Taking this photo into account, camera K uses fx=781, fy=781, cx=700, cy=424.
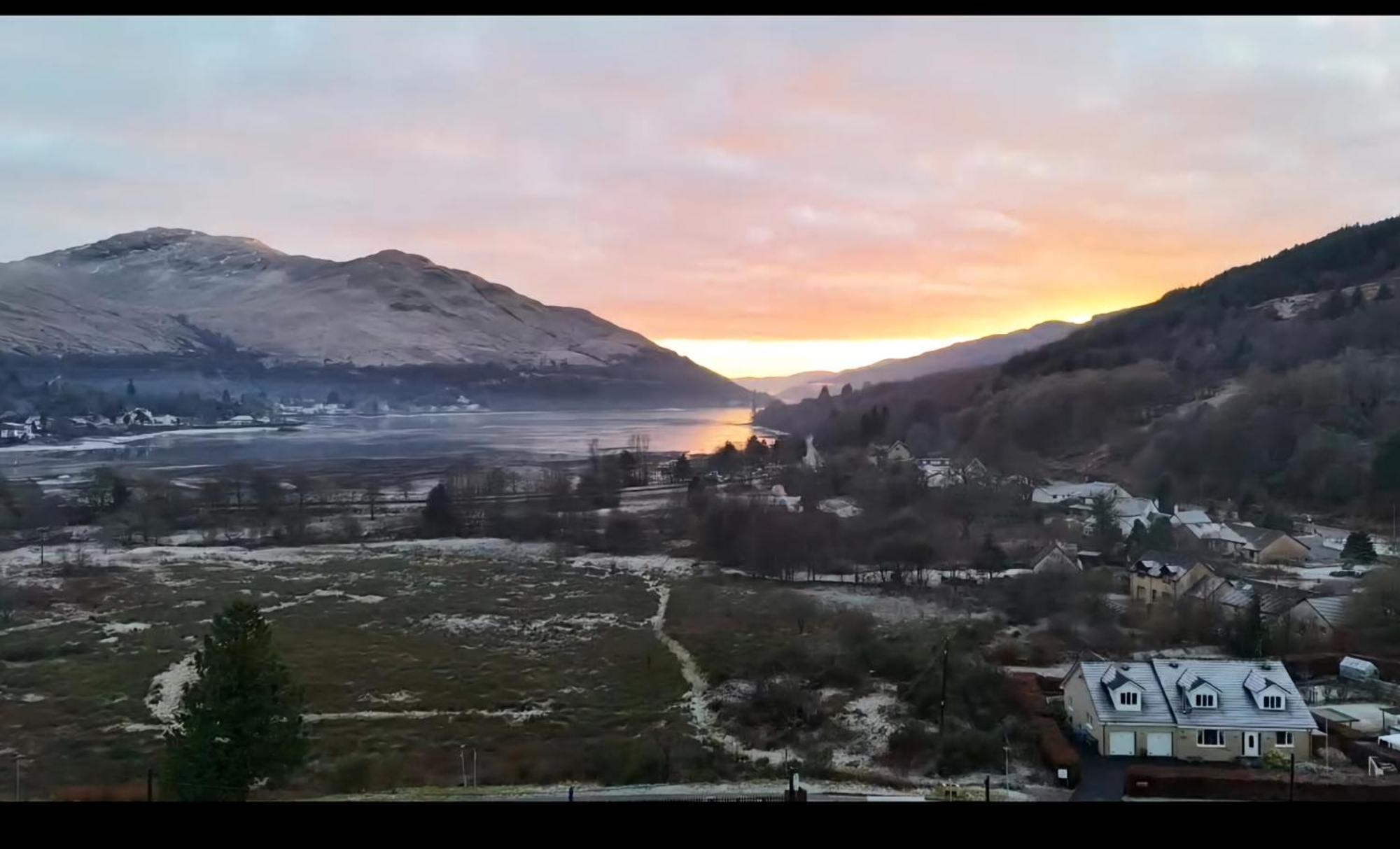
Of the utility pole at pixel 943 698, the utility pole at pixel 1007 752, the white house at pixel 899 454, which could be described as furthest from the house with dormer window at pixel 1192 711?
the white house at pixel 899 454

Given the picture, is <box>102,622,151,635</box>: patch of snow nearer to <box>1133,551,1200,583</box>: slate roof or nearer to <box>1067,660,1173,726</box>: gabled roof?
<box>1067,660,1173,726</box>: gabled roof

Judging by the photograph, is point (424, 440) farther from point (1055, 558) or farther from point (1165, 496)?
point (1165, 496)

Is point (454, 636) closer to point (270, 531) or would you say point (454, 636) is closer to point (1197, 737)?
point (270, 531)

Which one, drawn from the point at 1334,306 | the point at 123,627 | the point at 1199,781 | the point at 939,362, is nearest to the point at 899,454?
the point at 939,362

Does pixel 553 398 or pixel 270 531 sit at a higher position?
pixel 553 398
